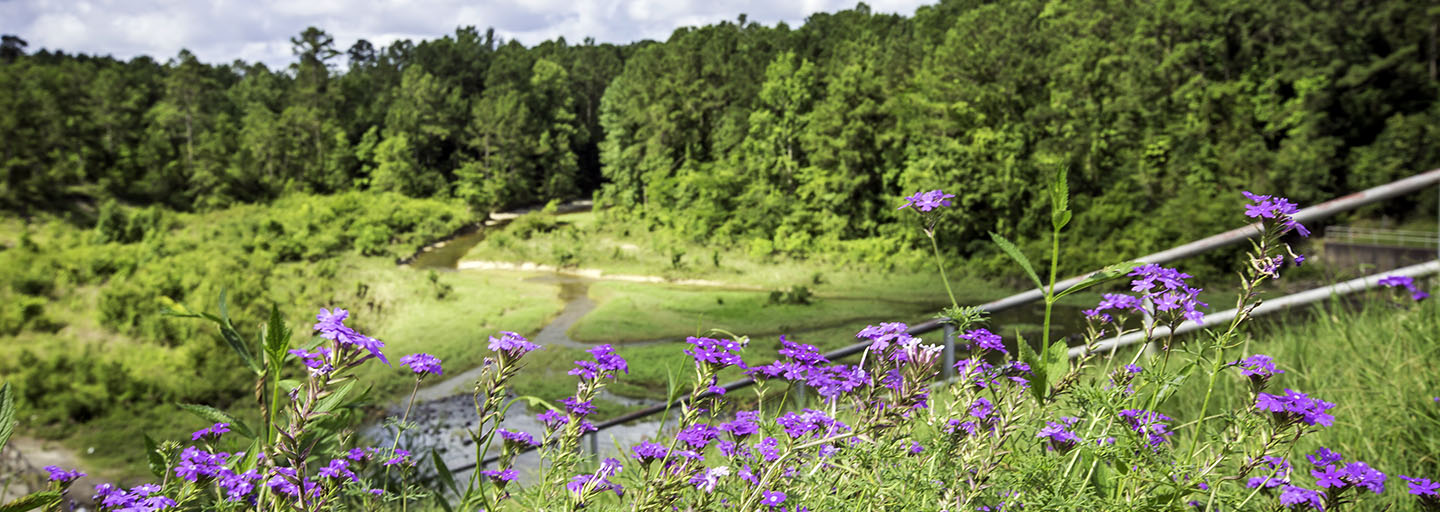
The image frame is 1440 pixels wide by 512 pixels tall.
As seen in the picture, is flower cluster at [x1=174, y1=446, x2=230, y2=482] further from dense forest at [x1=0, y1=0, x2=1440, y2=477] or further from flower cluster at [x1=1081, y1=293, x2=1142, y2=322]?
dense forest at [x1=0, y1=0, x2=1440, y2=477]

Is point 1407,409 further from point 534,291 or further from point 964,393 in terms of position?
point 534,291

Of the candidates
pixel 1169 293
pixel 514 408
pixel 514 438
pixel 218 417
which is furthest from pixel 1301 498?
pixel 514 408

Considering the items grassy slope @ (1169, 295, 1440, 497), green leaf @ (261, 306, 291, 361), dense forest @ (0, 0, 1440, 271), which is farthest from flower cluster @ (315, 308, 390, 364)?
dense forest @ (0, 0, 1440, 271)

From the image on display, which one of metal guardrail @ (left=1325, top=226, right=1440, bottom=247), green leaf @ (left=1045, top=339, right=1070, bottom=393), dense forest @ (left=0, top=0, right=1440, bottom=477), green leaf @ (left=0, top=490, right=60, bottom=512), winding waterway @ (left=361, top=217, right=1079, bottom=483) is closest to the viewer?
green leaf @ (left=0, top=490, right=60, bottom=512)

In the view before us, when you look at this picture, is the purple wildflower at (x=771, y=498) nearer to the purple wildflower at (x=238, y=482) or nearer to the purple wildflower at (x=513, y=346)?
the purple wildflower at (x=513, y=346)

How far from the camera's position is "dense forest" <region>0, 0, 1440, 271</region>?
704 inches

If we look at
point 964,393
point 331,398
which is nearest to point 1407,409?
point 964,393

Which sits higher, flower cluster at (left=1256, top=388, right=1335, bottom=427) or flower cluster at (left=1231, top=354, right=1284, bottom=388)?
flower cluster at (left=1231, top=354, right=1284, bottom=388)

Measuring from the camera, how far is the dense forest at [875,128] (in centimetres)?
1788

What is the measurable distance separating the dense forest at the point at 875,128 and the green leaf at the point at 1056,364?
16.5 metres

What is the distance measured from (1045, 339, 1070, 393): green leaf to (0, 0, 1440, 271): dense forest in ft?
54.2

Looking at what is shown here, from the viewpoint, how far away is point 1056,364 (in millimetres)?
1105

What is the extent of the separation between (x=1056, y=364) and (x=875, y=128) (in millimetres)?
19508

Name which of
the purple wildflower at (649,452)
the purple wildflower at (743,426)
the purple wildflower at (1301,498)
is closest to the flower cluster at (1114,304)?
the purple wildflower at (1301,498)
